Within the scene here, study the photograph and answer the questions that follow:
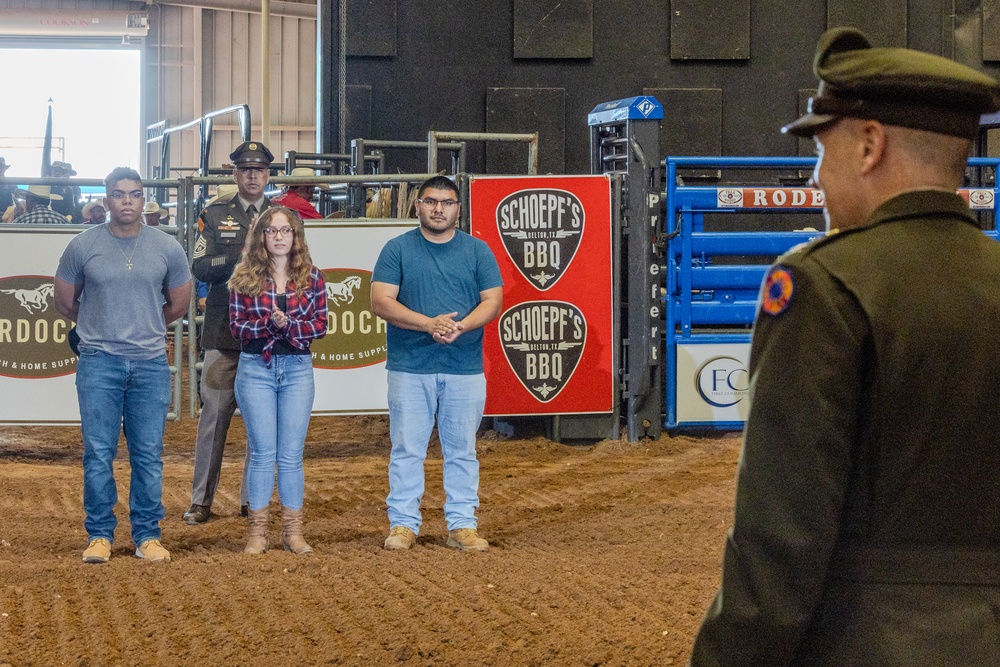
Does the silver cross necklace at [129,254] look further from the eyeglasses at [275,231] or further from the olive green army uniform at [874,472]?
the olive green army uniform at [874,472]

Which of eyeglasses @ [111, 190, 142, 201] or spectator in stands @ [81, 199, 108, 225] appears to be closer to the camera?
eyeglasses @ [111, 190, 142, 201]

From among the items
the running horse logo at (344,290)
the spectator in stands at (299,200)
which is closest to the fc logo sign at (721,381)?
the running horse logo at (344,290)

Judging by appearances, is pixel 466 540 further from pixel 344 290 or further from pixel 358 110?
pixel 358 110

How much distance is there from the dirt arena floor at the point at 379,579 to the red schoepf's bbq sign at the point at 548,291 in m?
0.91

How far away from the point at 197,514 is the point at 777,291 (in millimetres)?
6120

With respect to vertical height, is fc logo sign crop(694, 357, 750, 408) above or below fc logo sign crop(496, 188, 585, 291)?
below

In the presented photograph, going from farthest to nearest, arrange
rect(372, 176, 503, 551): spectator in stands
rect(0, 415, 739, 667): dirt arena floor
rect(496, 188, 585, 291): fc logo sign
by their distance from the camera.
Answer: rect(496, 188, 585, 291): fc logo sign, rect(372, 176, 503, 551): spectator in stands, rect(0, 415, 739, 667): dirt arena floor

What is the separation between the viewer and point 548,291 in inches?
380

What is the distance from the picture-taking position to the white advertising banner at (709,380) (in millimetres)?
9891

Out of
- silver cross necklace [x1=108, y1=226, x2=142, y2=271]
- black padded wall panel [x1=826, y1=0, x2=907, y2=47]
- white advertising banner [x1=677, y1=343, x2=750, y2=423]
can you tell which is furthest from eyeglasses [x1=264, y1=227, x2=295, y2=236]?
black padded wall panel [x1=826, y1=0, x2=907, y2=47]

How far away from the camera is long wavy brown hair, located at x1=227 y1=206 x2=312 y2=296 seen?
6.35 meters

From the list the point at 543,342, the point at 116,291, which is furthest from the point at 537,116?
the point at 116,291

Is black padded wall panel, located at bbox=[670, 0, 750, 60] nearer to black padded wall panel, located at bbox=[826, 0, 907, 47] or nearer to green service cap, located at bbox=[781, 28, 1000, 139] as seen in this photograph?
black padded wall panel, located at bbox=[826, 0, 907, 47]

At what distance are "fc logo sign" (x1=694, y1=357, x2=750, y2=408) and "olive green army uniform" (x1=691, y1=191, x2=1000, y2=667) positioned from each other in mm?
8336
